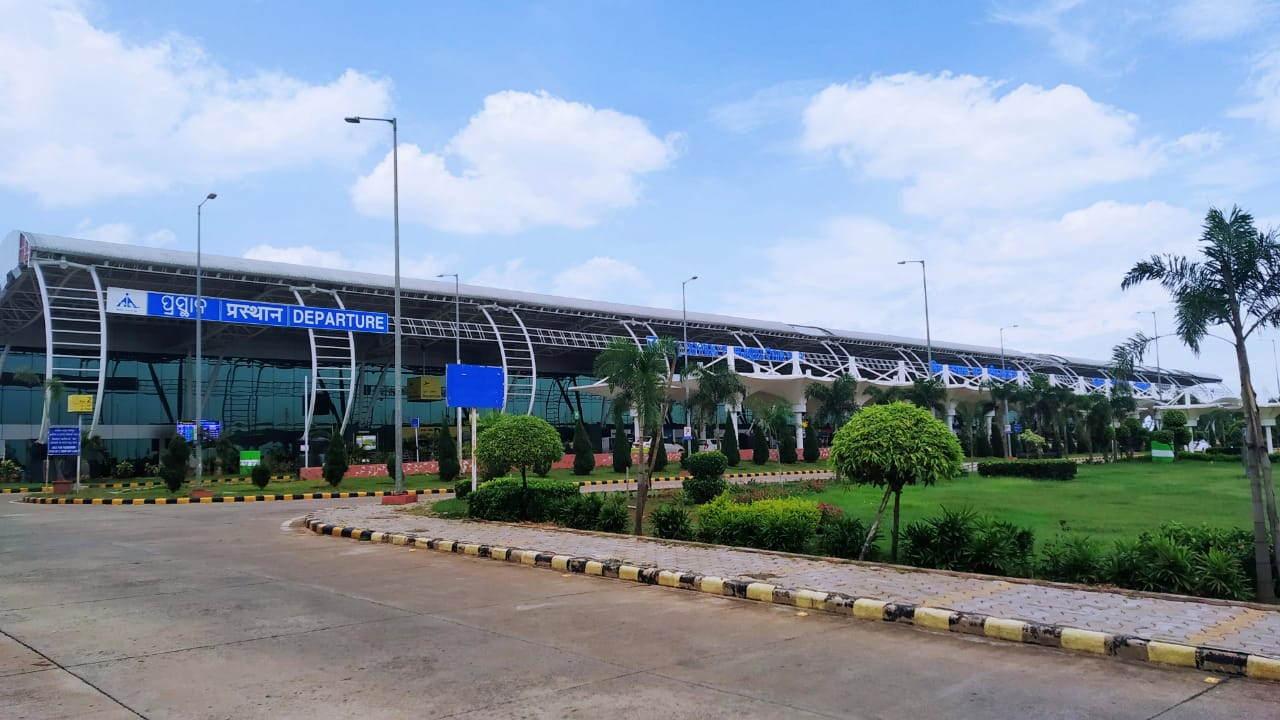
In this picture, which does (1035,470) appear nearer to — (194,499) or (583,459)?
(583,459)

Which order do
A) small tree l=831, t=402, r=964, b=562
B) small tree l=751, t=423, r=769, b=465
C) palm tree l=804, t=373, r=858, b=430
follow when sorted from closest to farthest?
small tree l=831, t=402, r=964, b=562
small tree l=751, t=423, r=769, b=465
palm tree l=804, t=373, r=858, b=430

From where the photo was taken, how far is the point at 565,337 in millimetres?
52812

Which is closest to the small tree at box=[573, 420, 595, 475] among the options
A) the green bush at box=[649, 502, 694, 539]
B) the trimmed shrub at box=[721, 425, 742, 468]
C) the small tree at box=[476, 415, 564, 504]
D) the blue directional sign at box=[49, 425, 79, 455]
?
the trimmed shrub at box=[721, 425, 742, 468]

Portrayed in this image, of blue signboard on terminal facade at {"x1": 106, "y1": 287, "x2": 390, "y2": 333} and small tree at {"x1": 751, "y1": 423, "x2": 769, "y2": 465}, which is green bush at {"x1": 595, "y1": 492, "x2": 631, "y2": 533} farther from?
small tree at {"x1": 751, "y1": 423, "x2": 769, "y2": 465}

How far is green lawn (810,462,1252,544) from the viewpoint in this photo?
13686mm

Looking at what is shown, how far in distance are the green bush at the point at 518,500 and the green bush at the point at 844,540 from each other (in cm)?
594

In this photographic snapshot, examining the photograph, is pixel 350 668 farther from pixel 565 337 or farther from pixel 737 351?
pixel 737 351

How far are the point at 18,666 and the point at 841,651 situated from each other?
606cm

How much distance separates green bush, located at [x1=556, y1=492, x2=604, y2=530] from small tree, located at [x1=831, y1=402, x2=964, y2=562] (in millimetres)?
5407

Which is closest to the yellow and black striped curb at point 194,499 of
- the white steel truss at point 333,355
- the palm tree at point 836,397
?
the white steel truss at point 333,355

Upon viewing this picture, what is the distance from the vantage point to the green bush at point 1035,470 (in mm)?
29266

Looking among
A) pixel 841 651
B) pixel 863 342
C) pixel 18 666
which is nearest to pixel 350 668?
pixel 18 666

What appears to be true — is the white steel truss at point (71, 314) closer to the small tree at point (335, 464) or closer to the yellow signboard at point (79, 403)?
the yellow signboard at point (79, 403)

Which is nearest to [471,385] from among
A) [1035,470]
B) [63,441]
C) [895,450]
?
[895,450]
